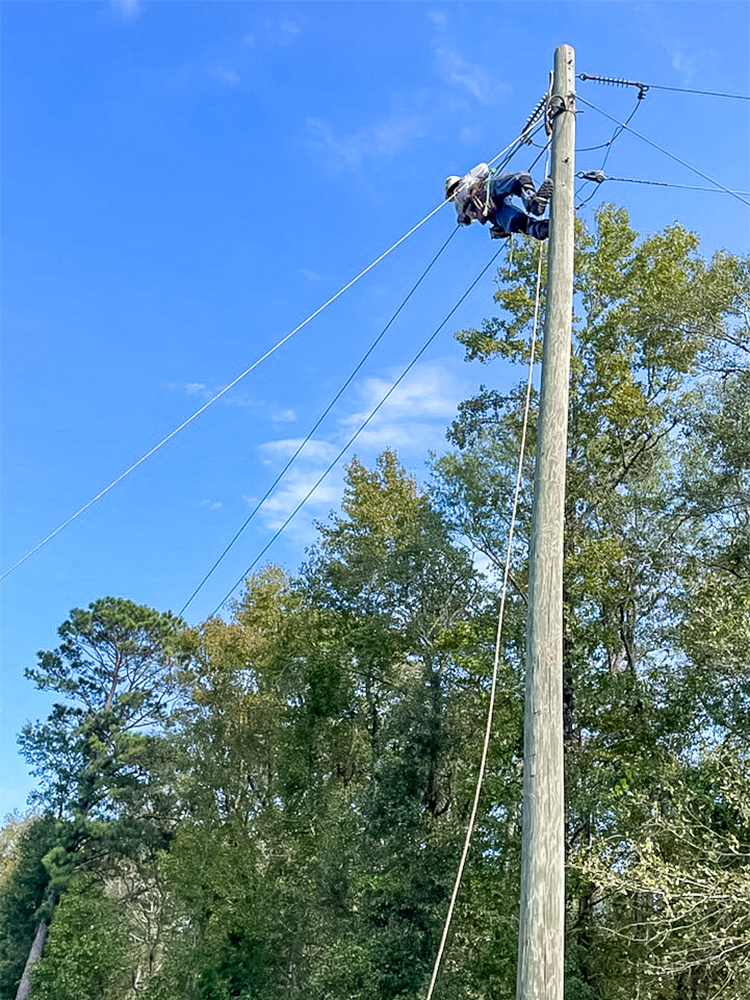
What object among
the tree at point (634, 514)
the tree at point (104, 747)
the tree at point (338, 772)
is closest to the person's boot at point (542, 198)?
the tree at point (634, 514)

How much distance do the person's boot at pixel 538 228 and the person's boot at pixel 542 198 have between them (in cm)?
8

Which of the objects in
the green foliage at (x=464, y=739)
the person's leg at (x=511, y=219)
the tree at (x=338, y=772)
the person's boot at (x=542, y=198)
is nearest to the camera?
the person's boot at (x=542, y=198)

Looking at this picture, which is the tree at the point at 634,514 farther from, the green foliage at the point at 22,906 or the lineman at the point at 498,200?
the green foliage at the point at 22,906

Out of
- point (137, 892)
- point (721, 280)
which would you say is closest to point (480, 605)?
point (721, 280)

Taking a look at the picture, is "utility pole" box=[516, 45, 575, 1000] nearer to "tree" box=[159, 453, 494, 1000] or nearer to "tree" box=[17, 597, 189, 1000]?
"tree" box=[159, 453, 494, 1000]

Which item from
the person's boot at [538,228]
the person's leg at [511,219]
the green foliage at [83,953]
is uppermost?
the person's leg at [511,219]

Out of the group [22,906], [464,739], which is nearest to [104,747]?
[22,906]

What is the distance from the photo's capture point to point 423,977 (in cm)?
1666

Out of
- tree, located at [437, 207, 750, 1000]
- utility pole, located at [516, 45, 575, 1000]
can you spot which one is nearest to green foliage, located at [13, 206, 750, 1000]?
tree, located at [437, 207, 750, 1000]

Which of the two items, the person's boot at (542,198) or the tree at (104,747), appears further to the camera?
the tree at (104,747)

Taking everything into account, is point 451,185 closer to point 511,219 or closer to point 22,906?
point 511,219

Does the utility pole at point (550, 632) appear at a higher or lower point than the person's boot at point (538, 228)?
lower

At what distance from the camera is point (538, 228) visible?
19.2ft

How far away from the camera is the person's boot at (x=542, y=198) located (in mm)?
5473
